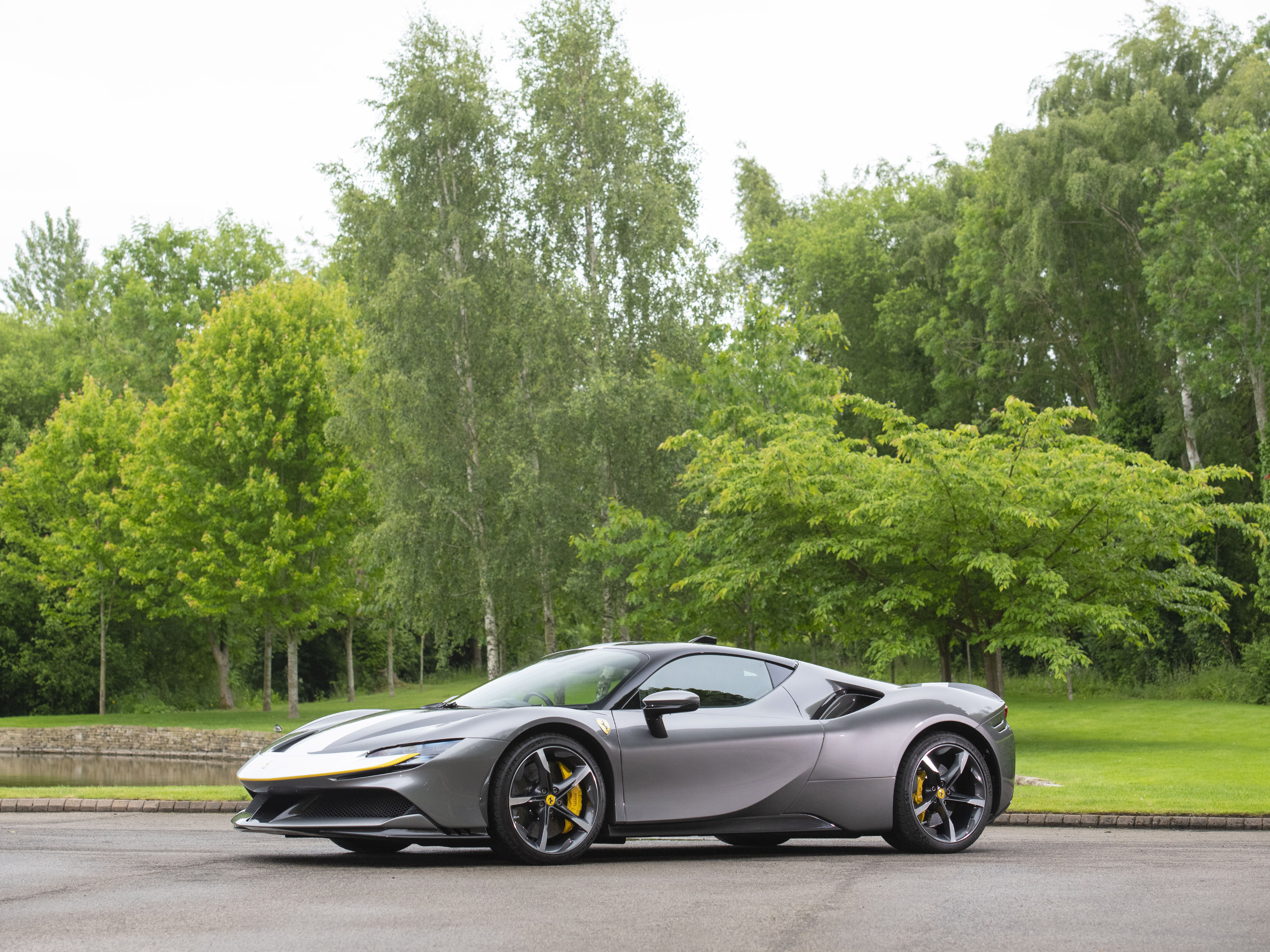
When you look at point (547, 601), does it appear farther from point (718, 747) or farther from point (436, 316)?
point (718, 747)

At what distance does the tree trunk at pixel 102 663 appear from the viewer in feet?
136

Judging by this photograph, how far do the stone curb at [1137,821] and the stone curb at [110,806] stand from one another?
771 centimetres

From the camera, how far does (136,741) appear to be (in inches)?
1331

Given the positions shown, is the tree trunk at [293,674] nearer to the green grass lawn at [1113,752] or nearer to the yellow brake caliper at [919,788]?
the green grass lawn at [1113,752]

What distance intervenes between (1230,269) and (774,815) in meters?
31.4

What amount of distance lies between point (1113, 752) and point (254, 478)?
23701 millimetres

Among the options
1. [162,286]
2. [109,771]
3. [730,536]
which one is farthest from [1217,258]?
[162,286]

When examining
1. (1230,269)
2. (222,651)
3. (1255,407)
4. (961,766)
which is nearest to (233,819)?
(961,766)

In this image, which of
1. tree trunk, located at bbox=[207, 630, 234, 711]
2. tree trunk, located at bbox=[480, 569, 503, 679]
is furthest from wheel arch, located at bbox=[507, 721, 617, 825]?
tree trunk, located at bbox=[207, 630, 234, 711]

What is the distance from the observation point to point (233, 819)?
298 inches

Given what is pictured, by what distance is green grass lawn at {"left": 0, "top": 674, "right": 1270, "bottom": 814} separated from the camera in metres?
13.7

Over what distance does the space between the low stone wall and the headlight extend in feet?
80.0

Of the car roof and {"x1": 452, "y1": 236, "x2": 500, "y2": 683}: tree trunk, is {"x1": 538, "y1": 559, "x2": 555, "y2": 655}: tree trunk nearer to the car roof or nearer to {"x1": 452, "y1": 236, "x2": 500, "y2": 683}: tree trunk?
{"x1": 452, "y1": 236, "x2": 500, "y2": 683}: tree trunk

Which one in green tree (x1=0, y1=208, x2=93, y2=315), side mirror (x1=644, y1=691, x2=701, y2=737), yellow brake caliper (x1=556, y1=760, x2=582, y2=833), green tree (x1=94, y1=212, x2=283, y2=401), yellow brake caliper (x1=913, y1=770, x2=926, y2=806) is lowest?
yellow brake caliper (x1=913, y1=770, x2=926, y2=806)
